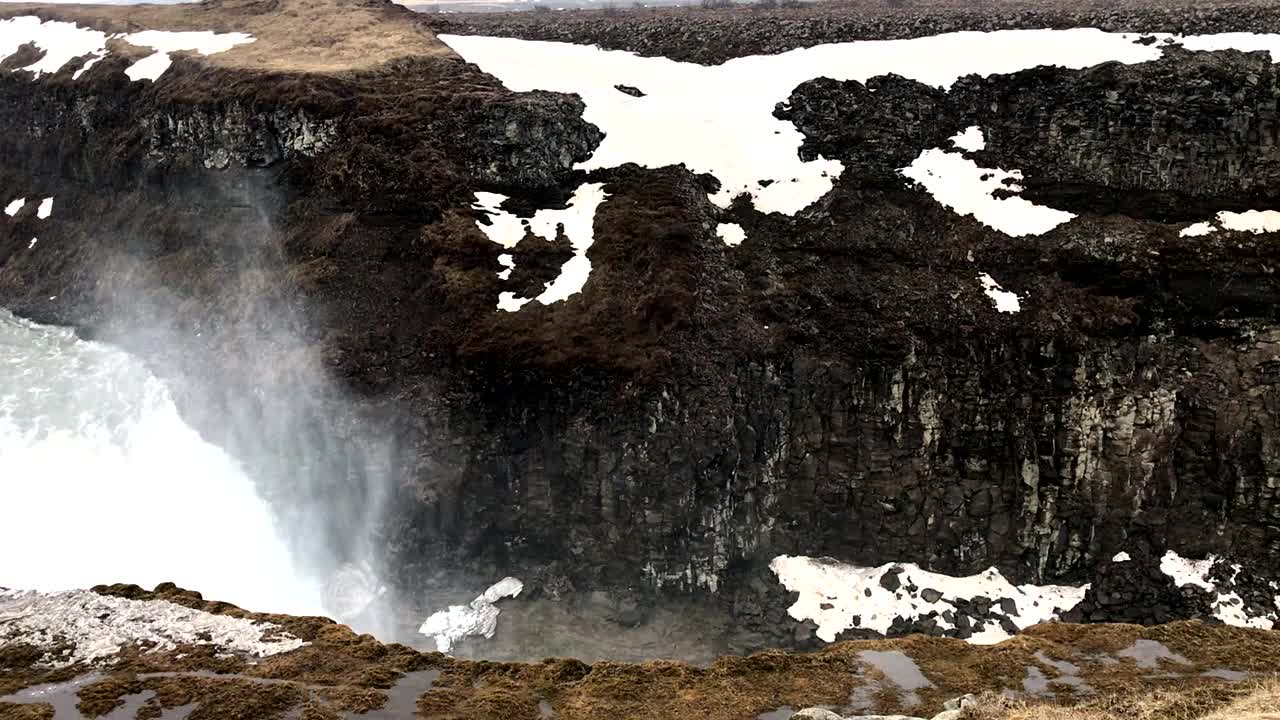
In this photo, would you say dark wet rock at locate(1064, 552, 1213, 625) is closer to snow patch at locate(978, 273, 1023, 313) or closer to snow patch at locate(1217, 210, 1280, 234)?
snow patch at locate(978, 273, 1023, 313)

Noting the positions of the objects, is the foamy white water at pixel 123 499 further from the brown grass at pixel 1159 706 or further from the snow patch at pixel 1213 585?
the snow patch at pixel 1213 585

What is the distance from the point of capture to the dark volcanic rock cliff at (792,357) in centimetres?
3950

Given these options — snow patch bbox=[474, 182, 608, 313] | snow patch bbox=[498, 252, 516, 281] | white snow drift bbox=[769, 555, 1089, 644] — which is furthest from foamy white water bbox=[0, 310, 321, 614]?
white snow drift bbox=[769, 555, 1089, 644]

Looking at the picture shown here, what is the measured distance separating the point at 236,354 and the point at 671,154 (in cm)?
2901

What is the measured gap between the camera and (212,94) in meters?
56.2

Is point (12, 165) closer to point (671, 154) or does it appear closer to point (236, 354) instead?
point (236, 354)

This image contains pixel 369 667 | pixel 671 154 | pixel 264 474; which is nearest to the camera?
pixel 369 667

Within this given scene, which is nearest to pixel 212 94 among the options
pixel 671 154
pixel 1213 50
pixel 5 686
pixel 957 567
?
pixel 671 154

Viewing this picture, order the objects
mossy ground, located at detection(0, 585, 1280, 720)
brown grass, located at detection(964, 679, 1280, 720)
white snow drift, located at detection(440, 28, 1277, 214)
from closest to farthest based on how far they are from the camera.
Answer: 1. brown grass, located at detection(964, 679, 1280, 720)
2. mossy ground, located at detection(0, 585, 1280, 720)
3. white snow drift, located at detection(440, 28, 1277, 214)

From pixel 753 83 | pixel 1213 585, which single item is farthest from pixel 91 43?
pixel 1213 585

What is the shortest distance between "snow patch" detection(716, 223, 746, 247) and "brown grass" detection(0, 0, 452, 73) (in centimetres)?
2852

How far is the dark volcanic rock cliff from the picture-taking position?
3950 cm

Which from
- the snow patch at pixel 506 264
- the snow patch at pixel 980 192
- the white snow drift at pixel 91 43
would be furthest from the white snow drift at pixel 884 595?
the white snow drift at pixel 91 43

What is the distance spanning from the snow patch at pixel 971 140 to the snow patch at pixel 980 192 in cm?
87
